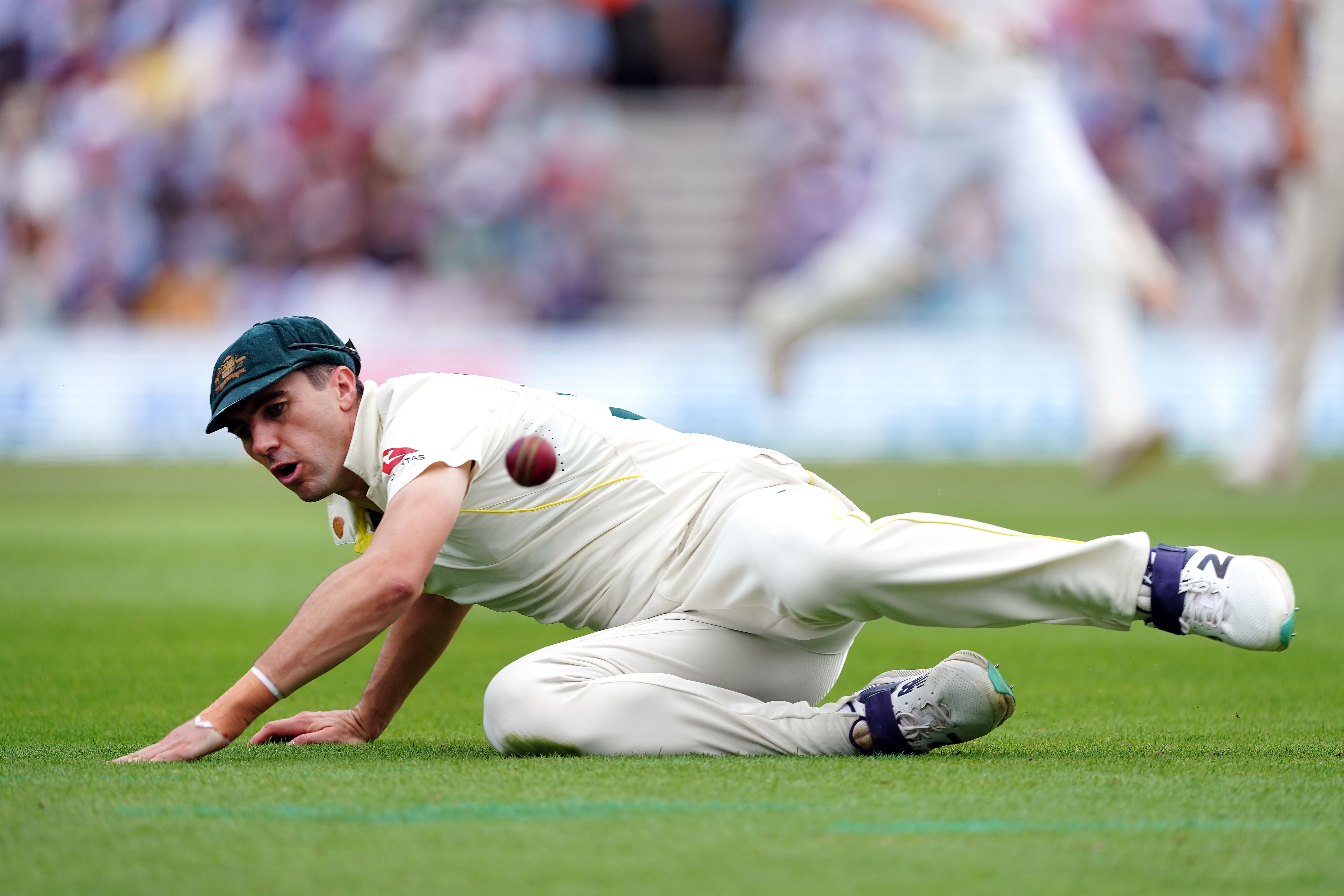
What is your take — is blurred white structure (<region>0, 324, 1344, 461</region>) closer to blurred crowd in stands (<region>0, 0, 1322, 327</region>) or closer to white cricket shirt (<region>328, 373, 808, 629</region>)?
blurred crowd in stands (<region>0, 0, 1322, 327</region>)

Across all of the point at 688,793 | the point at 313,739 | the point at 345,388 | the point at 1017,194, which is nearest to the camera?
the point at 688,793

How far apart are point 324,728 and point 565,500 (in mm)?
810

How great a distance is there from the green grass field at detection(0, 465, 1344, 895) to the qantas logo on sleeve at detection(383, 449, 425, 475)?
23.9 inches

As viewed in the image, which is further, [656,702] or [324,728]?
[324,728]

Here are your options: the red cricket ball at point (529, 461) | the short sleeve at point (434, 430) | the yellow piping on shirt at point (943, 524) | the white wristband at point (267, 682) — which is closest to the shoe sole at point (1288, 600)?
the yellow piping on shirt at point (943, 524)

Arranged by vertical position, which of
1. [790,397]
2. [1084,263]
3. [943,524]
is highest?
[1084,263]

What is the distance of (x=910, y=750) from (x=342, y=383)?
144 cm

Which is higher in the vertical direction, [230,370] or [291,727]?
[230,370]

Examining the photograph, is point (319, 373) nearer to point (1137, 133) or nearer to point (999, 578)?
point (999, 578)

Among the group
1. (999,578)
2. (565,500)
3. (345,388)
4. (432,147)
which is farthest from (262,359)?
(432,147)

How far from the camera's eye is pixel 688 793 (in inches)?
123

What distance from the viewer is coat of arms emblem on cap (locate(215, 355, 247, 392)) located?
3.55 m

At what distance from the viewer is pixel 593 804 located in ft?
9.86

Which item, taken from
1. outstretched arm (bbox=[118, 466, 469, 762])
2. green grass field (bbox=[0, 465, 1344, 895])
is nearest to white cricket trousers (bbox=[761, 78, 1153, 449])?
green grass field (bbox=[0, 465, 1344, 895])
